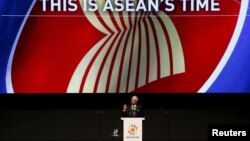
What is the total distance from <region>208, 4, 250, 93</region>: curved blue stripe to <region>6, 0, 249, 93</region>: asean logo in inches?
3.9

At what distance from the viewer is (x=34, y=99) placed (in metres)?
9.91

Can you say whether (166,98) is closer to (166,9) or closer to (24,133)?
(166,9)

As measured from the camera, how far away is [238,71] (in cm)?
927

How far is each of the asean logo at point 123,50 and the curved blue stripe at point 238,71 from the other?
10 centimetres

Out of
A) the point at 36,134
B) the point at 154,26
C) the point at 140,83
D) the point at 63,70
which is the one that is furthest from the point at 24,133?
the point at 154,26

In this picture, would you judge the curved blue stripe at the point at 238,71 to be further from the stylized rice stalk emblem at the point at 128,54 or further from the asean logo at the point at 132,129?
the asean logo at the point at 132,129

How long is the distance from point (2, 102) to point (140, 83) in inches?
102

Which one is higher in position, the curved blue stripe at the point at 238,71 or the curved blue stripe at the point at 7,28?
the curved blue stripe at the point at 7,28

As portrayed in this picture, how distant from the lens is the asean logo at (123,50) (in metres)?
9.23

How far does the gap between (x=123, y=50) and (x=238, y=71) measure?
1991 mm

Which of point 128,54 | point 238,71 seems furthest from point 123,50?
point 238,71

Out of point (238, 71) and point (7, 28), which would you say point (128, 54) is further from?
point (7, 28)

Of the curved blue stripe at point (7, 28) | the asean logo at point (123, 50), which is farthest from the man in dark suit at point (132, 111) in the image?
the curved blue stripe at point (7, 28)

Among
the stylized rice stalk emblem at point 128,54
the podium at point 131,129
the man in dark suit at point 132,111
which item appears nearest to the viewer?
the podium at point 131,129
